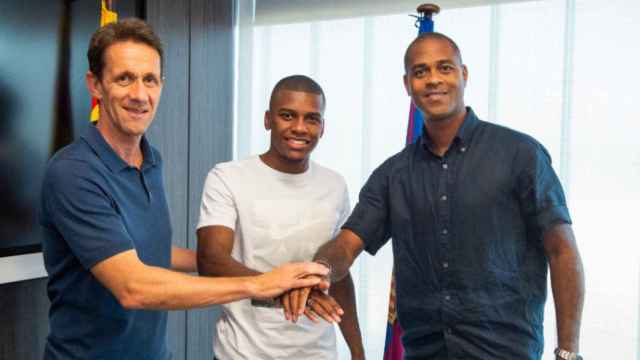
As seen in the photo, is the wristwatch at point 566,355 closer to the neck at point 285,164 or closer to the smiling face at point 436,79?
the smiling face at point 436,79

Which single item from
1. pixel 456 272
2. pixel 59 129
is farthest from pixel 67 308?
pixel 59 129

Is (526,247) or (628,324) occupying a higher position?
(526,247)

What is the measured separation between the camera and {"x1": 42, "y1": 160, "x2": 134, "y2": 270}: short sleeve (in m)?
1.42

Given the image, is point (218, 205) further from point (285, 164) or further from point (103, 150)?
point (103, 150)

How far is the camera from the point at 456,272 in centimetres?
174

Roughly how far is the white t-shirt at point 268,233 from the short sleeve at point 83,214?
49cm

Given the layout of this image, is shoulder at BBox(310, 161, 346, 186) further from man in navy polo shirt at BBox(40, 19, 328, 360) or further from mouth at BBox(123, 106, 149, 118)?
mouth at BBox(123, 106, 149, 118)

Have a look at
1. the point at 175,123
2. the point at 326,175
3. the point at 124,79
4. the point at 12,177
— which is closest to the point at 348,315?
the point at 326,175

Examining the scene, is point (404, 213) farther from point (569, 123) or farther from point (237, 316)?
point (569, 123)

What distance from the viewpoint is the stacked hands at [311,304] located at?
1681 mm

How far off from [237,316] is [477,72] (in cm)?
192

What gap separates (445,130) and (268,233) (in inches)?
25.7

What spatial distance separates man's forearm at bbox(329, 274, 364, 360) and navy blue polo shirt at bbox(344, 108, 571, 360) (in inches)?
10.2

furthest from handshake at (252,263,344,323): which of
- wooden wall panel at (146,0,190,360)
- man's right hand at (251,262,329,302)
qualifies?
wooden wall panel at (146,0,190,360)
